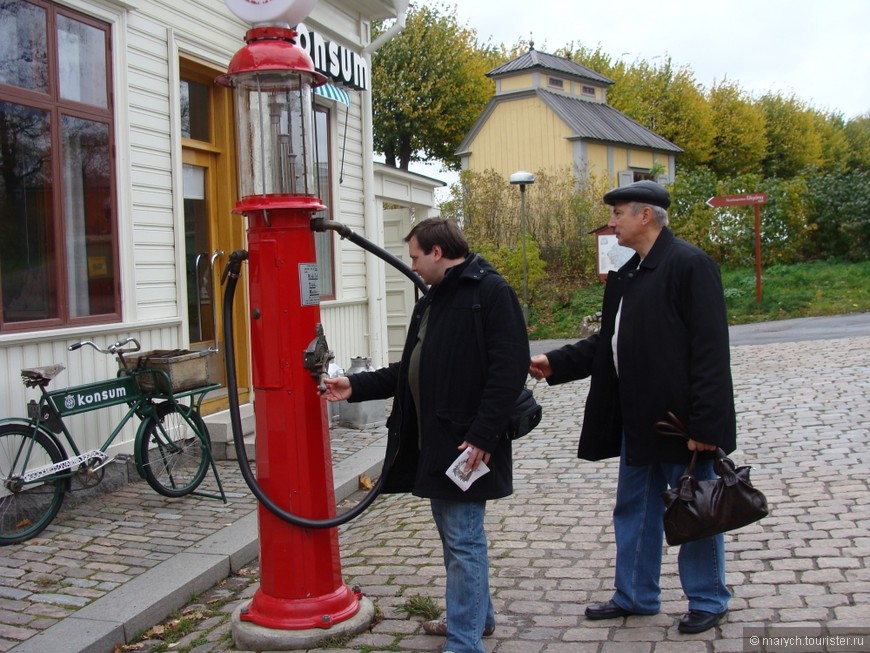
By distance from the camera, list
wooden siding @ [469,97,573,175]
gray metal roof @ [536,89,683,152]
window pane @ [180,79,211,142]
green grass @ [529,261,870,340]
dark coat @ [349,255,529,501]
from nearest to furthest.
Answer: dark coat @ [349,255,529,501]
window pane @ [180,79,211,142]
green grass @ [529,261,870,340]
gray metal roof @ [536,89,683,152]
wooden siding @ [469,97,573,175]

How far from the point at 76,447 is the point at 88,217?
1756 mm

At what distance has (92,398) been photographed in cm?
596

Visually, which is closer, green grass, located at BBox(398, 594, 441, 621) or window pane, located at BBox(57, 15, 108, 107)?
green grass, located at BBox(398, 594, 441, 621)

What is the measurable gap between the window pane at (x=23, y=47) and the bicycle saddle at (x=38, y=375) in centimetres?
189

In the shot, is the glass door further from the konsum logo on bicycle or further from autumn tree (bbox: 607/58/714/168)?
autumn tree (bbox: 607/58/714/168)

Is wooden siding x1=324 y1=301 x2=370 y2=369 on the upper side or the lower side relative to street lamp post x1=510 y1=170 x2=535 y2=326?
lower

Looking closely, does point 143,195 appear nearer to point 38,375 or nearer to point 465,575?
point 38,375

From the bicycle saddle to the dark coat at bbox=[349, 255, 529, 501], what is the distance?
9.70 feet

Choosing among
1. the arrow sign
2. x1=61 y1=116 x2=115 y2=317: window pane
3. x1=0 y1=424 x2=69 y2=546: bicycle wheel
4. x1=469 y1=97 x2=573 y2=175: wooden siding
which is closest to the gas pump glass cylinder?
x1=0 y1=424 x2=69 y2=546: bicycle wheel

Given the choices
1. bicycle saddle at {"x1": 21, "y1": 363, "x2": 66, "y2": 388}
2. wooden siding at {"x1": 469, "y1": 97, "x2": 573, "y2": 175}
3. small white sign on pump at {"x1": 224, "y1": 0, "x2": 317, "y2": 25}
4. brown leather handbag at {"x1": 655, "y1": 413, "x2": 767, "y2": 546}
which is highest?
wooden siding at {"x1": 469, "y1": 97, "x2": 573, "y2": 175}

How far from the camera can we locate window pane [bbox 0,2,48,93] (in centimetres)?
600

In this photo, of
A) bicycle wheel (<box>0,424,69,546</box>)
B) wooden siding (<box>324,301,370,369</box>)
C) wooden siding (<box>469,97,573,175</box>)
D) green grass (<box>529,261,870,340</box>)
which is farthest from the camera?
wooden siding (<box>469,97,573,175</box>)

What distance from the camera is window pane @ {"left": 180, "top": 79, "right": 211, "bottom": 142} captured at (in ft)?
26.6

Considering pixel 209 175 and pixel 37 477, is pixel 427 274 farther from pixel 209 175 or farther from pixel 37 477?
pixel 209 175
